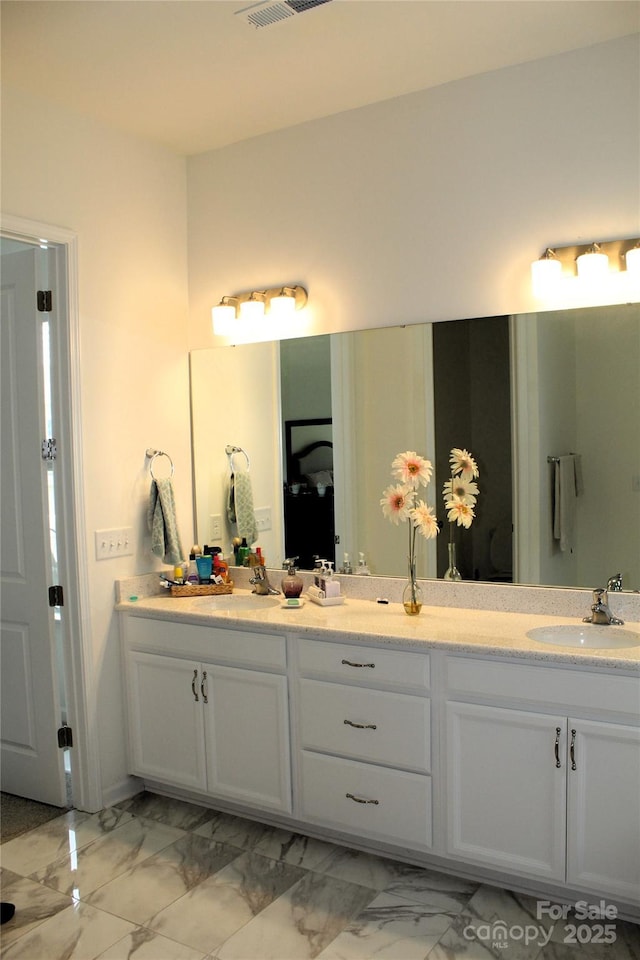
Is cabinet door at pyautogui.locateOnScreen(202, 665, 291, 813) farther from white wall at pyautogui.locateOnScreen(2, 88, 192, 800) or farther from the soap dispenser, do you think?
white wall at pyautogui.locateOnScreen(2, 88, 192, 800)

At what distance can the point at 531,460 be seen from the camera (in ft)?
9.22

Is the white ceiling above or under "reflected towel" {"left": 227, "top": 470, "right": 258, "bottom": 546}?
above

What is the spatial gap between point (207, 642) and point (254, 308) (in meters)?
1.40

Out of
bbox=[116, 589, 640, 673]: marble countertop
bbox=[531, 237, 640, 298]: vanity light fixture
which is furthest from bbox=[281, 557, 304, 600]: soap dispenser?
bbox=[531, 237, 640, 298]: vanity light fixture

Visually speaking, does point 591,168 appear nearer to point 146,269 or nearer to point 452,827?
point 146,269

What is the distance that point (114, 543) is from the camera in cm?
329

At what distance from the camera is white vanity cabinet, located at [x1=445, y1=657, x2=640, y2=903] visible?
2236 millimetres

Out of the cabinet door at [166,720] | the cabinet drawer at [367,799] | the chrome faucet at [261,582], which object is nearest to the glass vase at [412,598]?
the cabinet drawer at [367,799]

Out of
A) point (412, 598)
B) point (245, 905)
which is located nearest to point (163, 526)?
point (412, 598)

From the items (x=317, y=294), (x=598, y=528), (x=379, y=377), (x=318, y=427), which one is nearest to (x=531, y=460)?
(x=598, y=528)

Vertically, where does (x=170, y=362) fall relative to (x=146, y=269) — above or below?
below

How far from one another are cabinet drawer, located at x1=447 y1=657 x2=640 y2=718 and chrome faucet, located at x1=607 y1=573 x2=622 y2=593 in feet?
1.57

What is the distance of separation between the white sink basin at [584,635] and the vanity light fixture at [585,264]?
3.72 feet

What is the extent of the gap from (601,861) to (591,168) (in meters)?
2.17
